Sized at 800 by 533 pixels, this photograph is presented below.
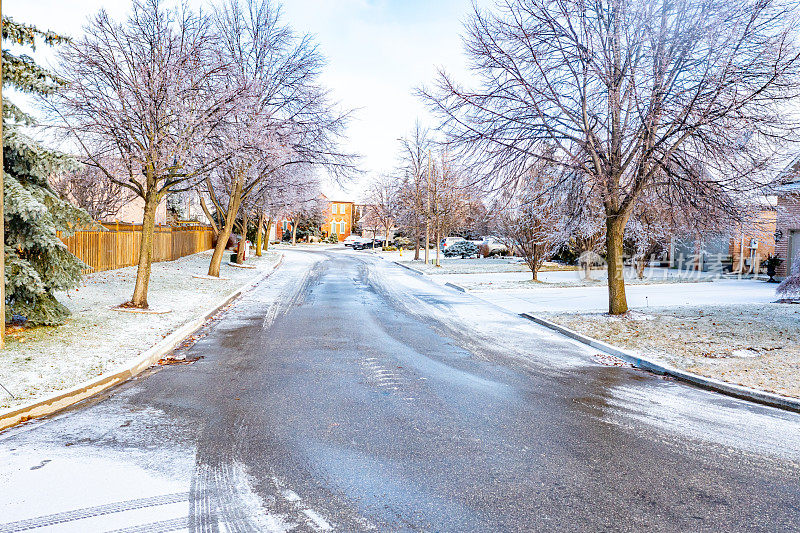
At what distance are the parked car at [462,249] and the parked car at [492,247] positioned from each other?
2.22 ft

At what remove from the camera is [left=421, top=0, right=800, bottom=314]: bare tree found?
9.68m

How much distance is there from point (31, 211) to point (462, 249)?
109ft

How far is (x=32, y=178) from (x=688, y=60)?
12.5 meters

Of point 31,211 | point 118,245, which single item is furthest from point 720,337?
point 118,245

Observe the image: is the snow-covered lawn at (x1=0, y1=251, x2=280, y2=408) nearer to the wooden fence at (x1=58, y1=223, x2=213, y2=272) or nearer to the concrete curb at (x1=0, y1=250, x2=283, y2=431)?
the concrete curb at (x1=0, y1=250, x2=283, y2=431)

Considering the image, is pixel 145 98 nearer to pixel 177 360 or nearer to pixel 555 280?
pixel 177 360

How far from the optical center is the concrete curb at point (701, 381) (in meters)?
6.10

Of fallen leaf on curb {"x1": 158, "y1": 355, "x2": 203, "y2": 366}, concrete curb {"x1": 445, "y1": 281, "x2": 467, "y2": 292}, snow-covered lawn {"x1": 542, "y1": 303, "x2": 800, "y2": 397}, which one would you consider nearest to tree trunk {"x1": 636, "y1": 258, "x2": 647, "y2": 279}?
concrete curb {"x1": 445, "y1": 281, "x2": 467, "y2": 292}

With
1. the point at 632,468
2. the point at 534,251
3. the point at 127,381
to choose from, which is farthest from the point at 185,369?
the point at 534,251

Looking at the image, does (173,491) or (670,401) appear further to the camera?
(670,401)

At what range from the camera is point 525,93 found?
11.4 metres

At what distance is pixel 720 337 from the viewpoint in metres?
9.62

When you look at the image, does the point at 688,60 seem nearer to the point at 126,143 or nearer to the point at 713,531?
the point at 713,531

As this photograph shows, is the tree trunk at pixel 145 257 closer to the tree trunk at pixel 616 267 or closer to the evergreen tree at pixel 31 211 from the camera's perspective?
the evergreen tree at pixel 31 211
